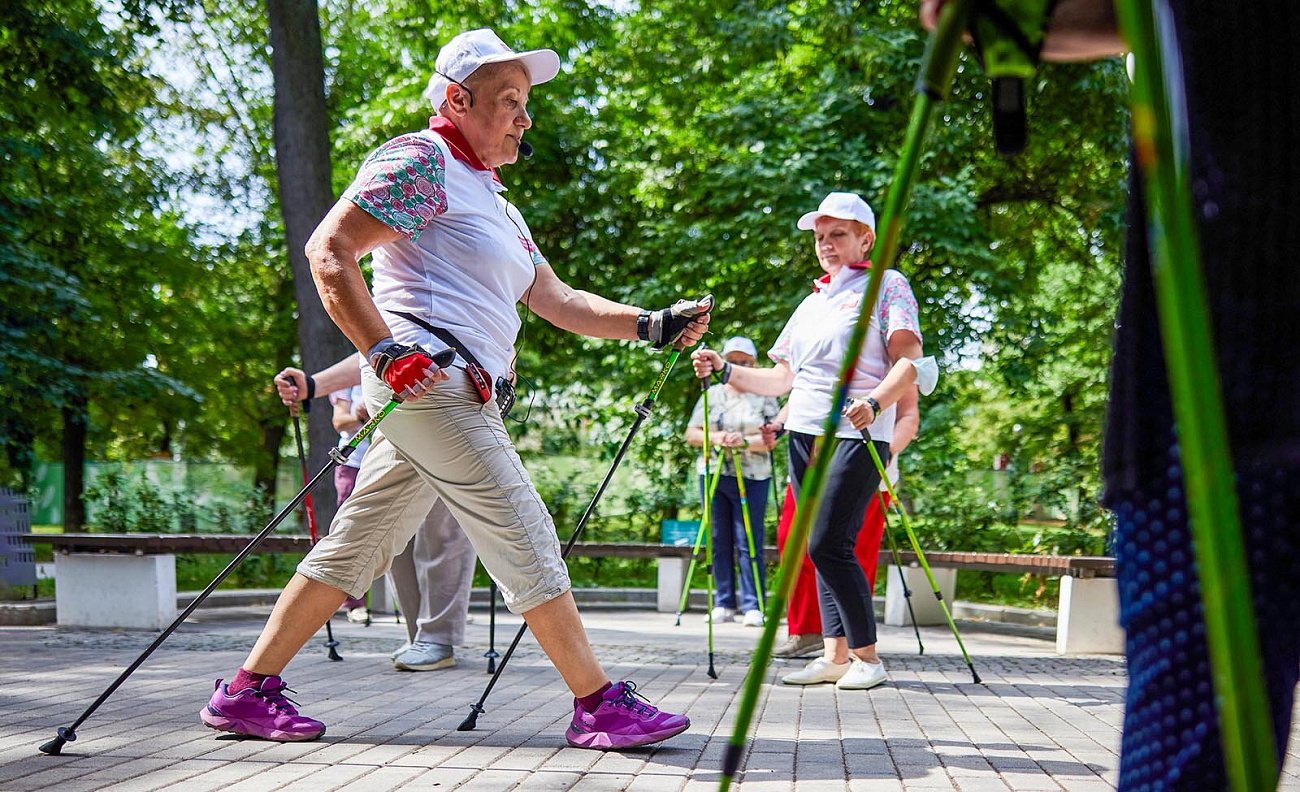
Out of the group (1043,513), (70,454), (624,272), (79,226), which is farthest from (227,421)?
(1043,513)

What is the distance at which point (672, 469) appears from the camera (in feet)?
57.3

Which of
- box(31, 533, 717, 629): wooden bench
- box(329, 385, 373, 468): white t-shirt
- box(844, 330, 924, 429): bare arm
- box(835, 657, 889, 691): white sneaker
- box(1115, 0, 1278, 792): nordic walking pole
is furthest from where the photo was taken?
box(31, 533, 717, 629): wooden bench

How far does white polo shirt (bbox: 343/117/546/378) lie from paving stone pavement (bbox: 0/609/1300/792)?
132cm

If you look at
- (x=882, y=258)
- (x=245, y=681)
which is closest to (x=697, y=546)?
(x=245, y=681)

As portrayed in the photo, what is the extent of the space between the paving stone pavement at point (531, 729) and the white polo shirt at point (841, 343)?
1.30 meters

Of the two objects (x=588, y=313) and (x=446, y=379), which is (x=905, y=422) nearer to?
(x=588, y=313)

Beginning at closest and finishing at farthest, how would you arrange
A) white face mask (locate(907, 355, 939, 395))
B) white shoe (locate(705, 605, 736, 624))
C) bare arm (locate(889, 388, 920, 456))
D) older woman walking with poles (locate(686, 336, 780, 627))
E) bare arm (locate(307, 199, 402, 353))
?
bare arm (locate(307, 199, 402, 353)) → white face mask (locate(907, 355, 939, 395)) → bare arm (locate(889, 388, 920, 456)) → older woman walking with poles (locate(686, 336, 780, 627)) → white shoe (locate(705, 605, 736, 624))

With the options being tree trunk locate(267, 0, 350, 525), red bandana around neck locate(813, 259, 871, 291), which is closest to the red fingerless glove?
red bandana around neck locate(813, 259, 871, 291)

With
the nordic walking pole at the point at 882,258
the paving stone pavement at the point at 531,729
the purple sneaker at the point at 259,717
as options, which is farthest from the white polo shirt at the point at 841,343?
the nordic walking pole at the point at 882,258

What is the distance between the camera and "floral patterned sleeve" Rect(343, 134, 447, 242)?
3.85 metres

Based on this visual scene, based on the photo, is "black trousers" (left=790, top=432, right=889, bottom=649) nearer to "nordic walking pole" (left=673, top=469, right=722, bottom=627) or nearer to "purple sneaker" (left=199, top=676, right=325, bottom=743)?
"nordic walking pole" (left=673, top=469, right=722, bottom=627)

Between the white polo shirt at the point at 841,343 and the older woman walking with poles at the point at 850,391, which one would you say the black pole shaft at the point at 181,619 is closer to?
the older woman walking with poles at the point at 850,391

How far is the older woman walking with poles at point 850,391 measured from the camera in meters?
5.68

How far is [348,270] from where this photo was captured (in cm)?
378
